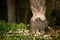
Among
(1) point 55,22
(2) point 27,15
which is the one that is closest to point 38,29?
(1) point 55,22

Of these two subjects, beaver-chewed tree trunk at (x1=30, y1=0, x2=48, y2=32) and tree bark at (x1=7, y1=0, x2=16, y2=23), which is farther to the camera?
tree bark at (x1=7, y1=0, x2=16, y2=23)

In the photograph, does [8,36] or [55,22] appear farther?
[55,22]

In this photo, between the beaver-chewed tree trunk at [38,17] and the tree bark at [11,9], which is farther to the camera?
the tree bark at [11,9]

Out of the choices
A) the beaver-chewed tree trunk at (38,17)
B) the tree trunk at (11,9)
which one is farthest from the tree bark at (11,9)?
the beaver-chewed tree trunk at (38,17)

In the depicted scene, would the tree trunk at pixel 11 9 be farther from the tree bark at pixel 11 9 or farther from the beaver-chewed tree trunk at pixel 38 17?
the beaver-chewed tree trunk at pixel 38 17

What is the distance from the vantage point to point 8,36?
5.71 m

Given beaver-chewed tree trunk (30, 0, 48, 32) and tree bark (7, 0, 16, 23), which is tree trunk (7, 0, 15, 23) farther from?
beaver-chewed tree trunk (30, 0, 48, 32)

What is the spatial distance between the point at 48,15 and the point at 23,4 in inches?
48.6

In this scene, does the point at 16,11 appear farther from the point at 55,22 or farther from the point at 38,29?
the point at 38,29

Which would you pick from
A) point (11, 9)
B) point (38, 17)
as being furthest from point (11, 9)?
point (38, 17)

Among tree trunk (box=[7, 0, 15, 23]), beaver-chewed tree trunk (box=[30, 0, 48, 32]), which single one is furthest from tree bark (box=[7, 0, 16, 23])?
beaver-chewed tree trunk (box=[30, 0, 48, 32])

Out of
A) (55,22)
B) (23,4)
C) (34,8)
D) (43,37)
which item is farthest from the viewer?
(23,4)

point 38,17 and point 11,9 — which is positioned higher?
point 11,9

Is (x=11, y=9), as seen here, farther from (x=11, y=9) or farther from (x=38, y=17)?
(x=38, y=17)
